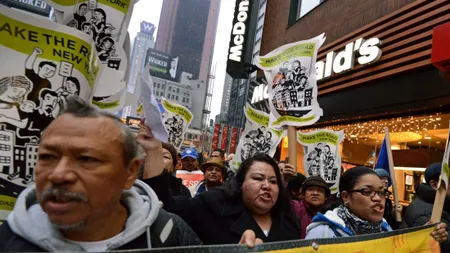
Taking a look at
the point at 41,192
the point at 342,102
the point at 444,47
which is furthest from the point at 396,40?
the point at 41,192

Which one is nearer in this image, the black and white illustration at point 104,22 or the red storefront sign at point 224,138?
the black and white illustration at point 104,22

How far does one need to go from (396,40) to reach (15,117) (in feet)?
29.9

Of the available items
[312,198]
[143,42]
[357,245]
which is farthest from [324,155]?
[143,42]

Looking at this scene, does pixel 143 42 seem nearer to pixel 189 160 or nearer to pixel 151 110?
pixel 189 160

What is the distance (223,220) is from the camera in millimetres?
2422

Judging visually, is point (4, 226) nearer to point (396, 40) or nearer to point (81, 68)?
point (81, 68)

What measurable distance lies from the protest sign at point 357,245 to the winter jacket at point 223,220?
59 centimetres

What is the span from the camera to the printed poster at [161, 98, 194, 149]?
6.79 m

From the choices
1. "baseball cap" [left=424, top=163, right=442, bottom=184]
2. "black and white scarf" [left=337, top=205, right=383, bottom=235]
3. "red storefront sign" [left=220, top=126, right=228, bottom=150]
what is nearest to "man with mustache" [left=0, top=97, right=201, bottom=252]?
"black and white scarf" [left=337, top=205, right=383, bottom=235]

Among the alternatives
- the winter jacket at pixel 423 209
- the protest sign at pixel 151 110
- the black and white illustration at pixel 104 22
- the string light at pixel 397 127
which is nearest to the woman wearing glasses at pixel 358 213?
the winter jacket at pixel 423 209

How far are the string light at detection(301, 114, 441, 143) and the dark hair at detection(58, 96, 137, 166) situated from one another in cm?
847

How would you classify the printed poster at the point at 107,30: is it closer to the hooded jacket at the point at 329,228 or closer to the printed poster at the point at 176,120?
the hooded jacket at the point at 329,228

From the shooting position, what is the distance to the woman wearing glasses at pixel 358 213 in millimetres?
2217

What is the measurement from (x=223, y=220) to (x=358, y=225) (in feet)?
3.00
